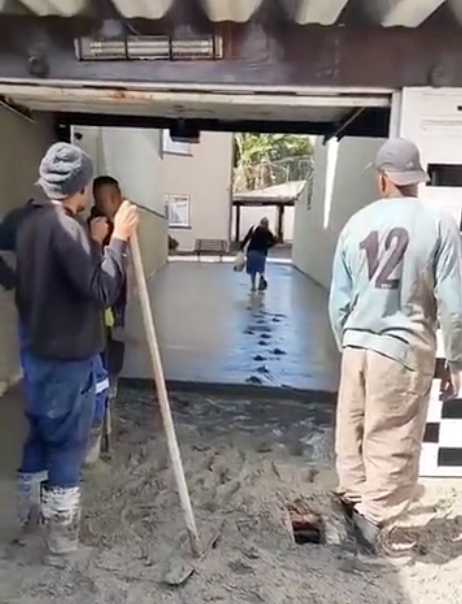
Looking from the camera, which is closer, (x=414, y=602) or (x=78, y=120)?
(x=414, y=602)

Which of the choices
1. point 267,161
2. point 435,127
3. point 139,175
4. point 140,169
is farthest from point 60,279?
point 267,161


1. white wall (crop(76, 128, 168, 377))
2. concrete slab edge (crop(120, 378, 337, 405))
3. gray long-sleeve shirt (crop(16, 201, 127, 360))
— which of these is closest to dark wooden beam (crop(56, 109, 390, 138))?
white wall (crop(76, 128, 168, 377))

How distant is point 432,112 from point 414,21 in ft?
1.51

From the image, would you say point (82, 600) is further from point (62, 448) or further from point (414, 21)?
point (414, 21)

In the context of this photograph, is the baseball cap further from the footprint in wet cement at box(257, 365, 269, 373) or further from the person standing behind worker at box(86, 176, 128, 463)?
the footprint in wet cement at box(257, 365, 269, 373)

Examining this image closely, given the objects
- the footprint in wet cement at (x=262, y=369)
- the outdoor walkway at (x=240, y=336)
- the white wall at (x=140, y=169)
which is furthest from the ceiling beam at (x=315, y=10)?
the white wall at (x=140, y=169)

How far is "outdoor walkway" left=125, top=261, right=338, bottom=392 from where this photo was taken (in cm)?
675

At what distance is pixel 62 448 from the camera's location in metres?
3.05

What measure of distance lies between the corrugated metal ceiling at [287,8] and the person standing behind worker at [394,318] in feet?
2.60

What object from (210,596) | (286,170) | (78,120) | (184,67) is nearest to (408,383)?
(210,596)

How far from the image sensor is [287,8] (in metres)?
3.70

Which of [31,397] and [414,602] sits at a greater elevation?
[31,397]

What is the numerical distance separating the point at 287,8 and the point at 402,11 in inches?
21.1

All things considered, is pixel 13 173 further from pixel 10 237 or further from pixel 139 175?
pixel 139 175
